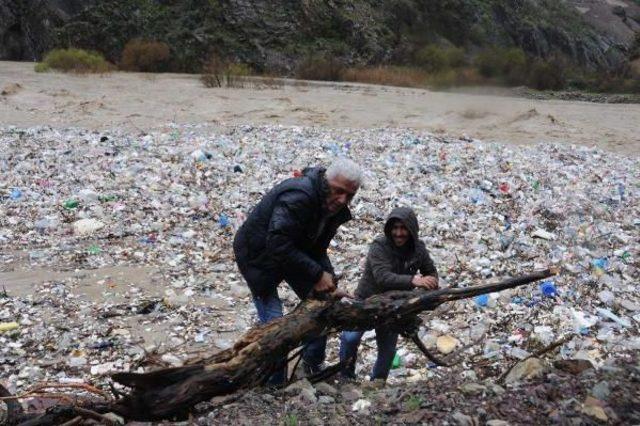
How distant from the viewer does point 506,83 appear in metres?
18.9

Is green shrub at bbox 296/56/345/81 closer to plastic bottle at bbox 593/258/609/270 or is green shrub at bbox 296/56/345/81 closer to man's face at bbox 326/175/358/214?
plastic bottle at bbox 593/258/609/270

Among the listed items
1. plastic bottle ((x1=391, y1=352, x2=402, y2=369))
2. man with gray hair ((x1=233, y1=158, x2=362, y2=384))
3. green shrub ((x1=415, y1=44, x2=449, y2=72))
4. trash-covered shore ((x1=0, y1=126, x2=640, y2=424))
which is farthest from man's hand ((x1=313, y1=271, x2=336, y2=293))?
green shrub ((x1=415, y1=44, x2=449, y2=72))

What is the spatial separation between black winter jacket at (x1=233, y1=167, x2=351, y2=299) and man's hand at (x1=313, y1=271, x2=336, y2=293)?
3 centimetres

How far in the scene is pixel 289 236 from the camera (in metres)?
3.00

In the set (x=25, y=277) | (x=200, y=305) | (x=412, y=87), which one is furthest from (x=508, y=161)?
(x=412, y=87)

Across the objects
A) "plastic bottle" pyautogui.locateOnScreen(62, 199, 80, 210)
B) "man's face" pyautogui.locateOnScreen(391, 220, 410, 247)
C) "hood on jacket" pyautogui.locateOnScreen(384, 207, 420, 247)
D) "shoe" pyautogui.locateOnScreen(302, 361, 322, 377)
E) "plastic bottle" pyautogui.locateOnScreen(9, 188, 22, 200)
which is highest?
"hood on jacket" pyautogui.locateOnScreen(384, 207, 420, 247)

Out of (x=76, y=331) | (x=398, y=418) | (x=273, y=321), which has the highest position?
(x=273, y=321)

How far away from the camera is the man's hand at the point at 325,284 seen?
313 cm

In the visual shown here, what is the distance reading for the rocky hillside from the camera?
28125mm

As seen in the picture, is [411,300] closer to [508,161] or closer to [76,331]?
[76,331]

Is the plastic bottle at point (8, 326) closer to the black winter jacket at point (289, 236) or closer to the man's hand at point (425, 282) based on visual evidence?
the black winter jacket at point (289, 236)

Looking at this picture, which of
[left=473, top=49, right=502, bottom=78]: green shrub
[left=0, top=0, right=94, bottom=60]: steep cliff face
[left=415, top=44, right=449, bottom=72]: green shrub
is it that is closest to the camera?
[left=473, top=49, right=502, bottom=78]: green shrub

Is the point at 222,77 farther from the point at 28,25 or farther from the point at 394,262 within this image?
the point at 394,262

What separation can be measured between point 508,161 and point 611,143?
4.49 meters
